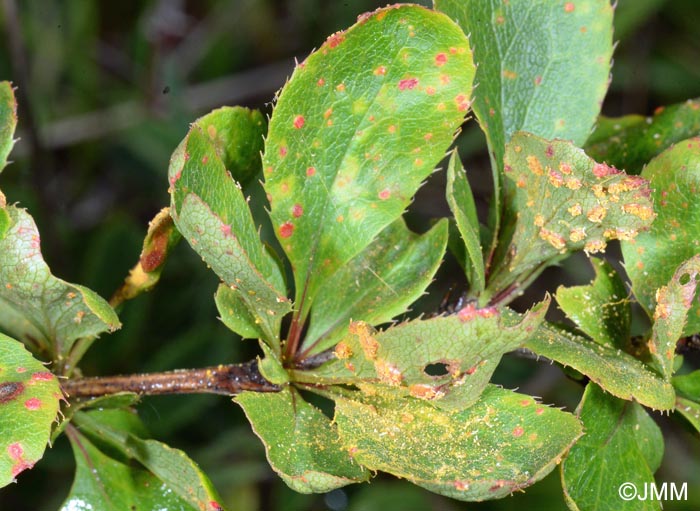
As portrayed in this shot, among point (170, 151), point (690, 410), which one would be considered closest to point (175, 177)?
point (690, 410)

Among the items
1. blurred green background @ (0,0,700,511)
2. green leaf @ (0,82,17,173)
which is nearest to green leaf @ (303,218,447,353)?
green leaf @ (0,82,17,173)

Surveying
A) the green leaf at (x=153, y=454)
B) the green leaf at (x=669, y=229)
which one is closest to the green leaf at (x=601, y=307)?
the green leaf at (x=669, y=229)

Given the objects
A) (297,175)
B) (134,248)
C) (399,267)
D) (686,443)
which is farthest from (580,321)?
(686,443)

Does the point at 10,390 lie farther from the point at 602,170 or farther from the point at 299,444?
the point at 602,170

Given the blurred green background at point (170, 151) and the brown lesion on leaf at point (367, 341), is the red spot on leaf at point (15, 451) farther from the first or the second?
the blurred green background at point (170, 151)

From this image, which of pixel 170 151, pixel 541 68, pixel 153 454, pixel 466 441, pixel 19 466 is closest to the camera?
pixel 19 466

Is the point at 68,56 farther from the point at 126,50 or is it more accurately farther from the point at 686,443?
the point at 686,443

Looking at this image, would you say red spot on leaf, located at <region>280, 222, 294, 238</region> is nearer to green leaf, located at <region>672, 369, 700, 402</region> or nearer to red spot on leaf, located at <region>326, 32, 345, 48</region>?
red spot on leaf, located at <region>326, 32, 345, 48</region>
